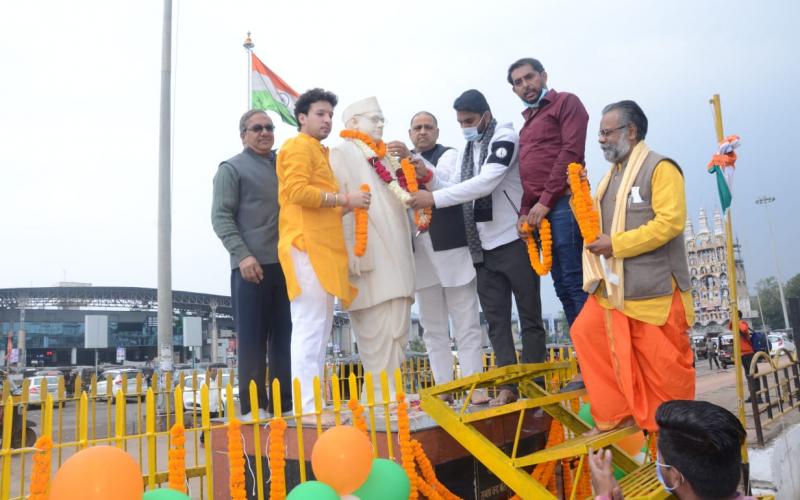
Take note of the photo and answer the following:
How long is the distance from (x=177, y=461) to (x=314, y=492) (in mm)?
618

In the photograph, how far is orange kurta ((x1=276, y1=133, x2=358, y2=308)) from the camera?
12.6 ft

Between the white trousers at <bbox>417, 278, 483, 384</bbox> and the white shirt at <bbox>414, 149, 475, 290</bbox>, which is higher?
the white shirt at <bbox>414, 149, 475, 290</bbox>

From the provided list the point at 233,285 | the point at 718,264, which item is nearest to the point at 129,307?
the point at 233,285

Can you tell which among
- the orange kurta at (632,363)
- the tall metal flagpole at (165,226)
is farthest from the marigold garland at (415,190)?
the tall metal flagpole at (165,226)

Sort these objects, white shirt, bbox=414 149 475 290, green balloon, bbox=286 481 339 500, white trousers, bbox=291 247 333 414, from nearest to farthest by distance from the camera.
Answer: green balloon, bbox=286 481 339 500 → white trousers, bbox=291 247 333 414 → white shirt, bbox=414 149 475 290

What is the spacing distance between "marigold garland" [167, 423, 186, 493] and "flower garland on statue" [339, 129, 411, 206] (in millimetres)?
2424

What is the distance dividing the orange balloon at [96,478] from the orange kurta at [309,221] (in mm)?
1870

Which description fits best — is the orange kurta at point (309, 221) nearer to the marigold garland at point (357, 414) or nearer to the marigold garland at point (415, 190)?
the marigold garland at point (415, 190)

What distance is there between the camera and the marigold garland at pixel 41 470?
6.91 ft

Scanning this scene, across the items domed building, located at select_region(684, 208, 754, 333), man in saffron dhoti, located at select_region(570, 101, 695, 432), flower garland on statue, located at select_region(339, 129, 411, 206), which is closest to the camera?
man in saffron dhoti, located at select_region(570, 101, 695, 432)

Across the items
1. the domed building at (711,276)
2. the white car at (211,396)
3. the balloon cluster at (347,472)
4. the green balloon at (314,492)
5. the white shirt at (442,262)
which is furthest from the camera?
the domed building at (711,276)

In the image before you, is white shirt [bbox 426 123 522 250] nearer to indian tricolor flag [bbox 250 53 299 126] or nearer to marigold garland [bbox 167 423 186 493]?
marigold garland [bbox 167 423 186 493]

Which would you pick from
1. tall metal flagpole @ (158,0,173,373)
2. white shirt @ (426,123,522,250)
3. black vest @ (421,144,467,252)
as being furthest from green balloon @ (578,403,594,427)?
tall metal flagpole @ (158,0,173,373)

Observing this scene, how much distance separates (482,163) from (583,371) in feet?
5.82
